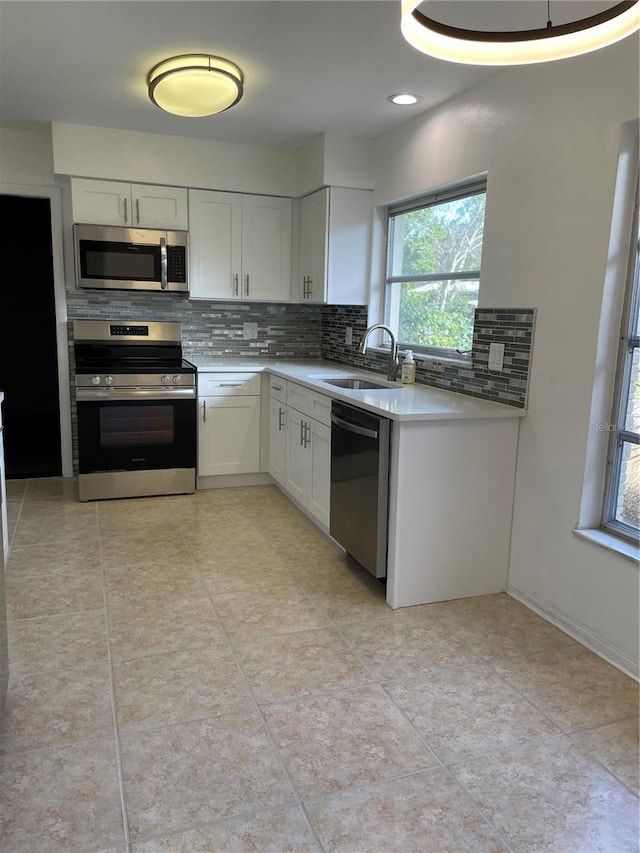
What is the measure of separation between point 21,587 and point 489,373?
2411 millimetres

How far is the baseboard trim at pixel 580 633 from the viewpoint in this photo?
2301 mm

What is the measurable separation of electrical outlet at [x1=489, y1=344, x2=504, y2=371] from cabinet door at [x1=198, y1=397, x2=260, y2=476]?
193 cm

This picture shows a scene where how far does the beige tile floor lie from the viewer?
5.25 feet

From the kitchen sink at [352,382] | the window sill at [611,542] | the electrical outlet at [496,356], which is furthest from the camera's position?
the kitchen sink at [352,382]

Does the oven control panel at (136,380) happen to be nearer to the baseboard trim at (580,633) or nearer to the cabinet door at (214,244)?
the cabinet door at (214,244)

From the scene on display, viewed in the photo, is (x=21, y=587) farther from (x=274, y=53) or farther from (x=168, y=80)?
(x=274, y=53)

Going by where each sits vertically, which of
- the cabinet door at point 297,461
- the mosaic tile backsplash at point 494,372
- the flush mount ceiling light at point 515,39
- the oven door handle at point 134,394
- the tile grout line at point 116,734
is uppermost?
the flush mount ceiling light at point 515,39

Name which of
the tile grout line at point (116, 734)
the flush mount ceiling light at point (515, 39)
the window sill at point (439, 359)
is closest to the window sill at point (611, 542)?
the window sill at point (439, 359)

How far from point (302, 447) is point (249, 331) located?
1.50 meters

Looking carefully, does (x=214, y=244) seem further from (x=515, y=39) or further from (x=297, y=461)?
(x=515, y=39)

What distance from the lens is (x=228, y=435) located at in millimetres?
4445

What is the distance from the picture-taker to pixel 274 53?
2.75 metres

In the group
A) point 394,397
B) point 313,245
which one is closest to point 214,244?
point 313,245

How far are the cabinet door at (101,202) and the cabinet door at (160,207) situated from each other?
0.19 ft
